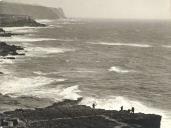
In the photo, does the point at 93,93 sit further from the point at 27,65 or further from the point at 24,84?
the point at 27,65

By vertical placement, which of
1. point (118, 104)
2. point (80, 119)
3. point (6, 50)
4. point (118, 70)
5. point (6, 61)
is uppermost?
point (6, 50)

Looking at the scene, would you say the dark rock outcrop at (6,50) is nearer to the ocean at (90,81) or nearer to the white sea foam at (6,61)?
the ocean at (90,81)

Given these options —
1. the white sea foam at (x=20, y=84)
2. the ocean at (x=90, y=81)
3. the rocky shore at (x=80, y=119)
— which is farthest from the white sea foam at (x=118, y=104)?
the rocky shore at (x=80, y=119)

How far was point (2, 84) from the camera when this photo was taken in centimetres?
6400

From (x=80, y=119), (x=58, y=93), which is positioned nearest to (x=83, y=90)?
(x=58, y=93)

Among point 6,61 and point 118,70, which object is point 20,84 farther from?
point 118,70

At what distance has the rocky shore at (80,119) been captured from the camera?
38006mm

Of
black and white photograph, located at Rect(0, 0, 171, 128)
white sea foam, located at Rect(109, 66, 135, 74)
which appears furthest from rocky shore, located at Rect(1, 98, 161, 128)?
white sea foam, located at Rect(109, 66, 135, 74)

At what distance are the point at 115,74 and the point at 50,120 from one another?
134 feet

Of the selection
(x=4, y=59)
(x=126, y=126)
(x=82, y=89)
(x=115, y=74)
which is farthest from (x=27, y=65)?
(x=126, y=126)

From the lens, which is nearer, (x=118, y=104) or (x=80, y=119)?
(x=80, y=119)

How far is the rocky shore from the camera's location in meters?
38.0

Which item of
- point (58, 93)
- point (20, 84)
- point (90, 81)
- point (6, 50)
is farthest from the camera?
point (6, 50)

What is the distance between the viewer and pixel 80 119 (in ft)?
130
